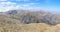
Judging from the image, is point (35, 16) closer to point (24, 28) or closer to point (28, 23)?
A: point (28, 23)

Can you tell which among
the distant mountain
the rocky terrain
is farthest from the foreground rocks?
the distant mountain

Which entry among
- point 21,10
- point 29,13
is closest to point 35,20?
point 29,13

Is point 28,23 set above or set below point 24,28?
below

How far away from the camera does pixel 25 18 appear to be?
11.0m

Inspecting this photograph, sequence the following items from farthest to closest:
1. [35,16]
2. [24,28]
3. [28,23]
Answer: [35,16], [28,23], [24,28]

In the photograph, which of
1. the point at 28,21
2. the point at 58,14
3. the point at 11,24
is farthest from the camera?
the point at 58,14

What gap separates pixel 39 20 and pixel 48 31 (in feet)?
8.37

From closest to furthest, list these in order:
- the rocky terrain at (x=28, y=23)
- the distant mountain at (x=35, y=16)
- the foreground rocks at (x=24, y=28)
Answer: the foreground rocks at (x=24, y=28)
the rocky terrain at (x=28, y=23)
the distant mountain at (x=35, y=16)

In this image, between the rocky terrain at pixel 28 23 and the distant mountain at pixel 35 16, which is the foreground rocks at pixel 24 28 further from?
the distant mountain at pixel 35 16

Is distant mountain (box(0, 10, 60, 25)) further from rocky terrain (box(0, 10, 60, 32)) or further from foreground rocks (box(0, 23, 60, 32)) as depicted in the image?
foreground rocks (box(0, 23, 60, 32))

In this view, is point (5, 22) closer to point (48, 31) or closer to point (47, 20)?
point (48, 31)

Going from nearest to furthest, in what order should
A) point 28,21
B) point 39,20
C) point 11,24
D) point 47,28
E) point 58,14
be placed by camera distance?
point 11,24, point 47,28, point 28,21, point 39,20, point 58,14

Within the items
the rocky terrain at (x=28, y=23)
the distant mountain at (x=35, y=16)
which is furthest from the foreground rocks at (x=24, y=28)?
the distant mountain at (x=35, y=16)

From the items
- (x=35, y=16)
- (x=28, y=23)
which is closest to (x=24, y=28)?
(x=28, y=23)
